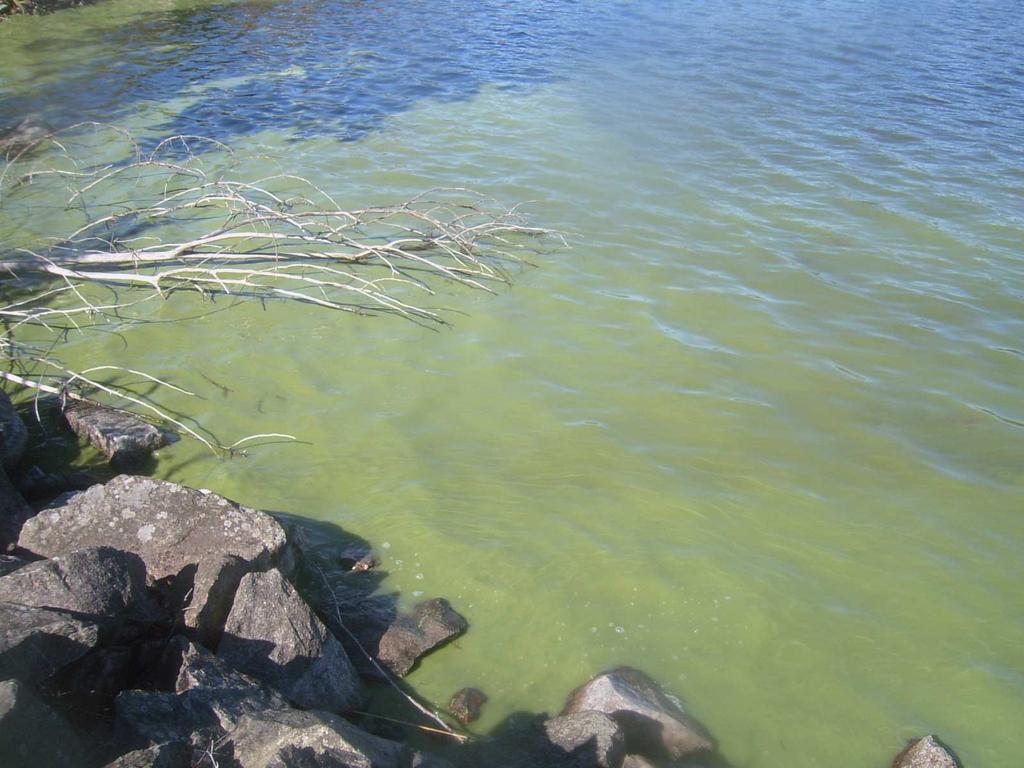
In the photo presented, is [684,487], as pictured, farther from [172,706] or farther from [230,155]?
[230,155]

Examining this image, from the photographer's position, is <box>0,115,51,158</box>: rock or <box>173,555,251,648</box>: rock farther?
<box>0,115,51,158</box>: rock

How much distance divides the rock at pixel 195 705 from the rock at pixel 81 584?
0.45 meters

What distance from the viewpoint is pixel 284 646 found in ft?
12.0

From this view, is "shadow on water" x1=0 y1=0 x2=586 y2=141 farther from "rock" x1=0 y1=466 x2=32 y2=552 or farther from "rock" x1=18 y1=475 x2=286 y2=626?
"rock" x1=18 y1=475 x2=286 y2=626

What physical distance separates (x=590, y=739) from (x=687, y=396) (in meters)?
3.11

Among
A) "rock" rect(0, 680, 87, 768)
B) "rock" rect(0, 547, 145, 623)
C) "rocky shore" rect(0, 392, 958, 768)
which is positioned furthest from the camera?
"rock" rect(0, 547, 145, 623)

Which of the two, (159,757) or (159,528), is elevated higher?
(159,757)

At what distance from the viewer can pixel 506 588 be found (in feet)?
15.1

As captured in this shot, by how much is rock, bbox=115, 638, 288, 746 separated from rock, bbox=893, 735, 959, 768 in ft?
8.04

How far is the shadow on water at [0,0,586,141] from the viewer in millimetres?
11898

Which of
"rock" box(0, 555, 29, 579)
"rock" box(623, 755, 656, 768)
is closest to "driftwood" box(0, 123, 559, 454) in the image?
"rock" box(0, 555, 29, 579)

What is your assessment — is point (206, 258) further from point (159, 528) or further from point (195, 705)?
point (195, 705)

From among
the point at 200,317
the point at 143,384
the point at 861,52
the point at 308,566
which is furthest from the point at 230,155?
the point at 861,52

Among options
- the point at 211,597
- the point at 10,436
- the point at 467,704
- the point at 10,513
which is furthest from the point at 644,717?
the point at 10,436
